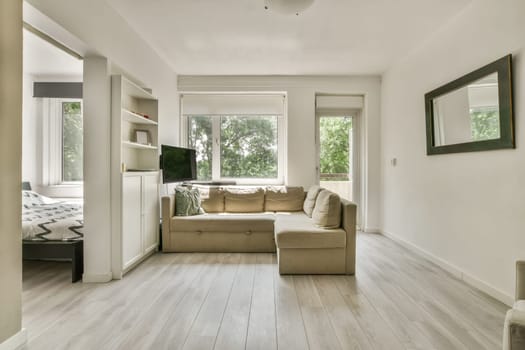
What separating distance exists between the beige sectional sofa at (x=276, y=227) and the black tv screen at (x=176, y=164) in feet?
0.99

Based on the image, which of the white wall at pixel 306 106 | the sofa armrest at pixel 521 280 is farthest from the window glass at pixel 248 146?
the sofa armrest at pixel 521 280

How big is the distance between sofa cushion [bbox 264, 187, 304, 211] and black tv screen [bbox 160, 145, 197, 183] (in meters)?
1.25

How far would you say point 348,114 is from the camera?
546 cm

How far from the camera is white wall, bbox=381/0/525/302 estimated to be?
2.39m

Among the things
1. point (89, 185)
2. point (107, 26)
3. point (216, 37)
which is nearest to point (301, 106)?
point (216, 37)

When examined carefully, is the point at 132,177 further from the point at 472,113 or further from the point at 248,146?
the point at 472,113

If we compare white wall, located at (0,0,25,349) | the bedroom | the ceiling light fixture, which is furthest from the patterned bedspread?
the ceiling light fixture

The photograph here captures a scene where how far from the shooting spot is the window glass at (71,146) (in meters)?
5.11

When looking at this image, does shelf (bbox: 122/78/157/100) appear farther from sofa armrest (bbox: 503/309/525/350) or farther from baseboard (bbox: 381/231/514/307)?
baseboard (bbox: 381/231/514/307)

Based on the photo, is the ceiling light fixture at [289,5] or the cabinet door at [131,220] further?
the cabinet door at [131,220]

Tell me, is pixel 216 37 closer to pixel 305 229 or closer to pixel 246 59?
pixel 246 59

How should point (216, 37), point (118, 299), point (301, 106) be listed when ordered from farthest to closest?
1. point (301, 106)
2. point (216, 37)
3. point (118, 299)

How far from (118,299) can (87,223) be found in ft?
2.71

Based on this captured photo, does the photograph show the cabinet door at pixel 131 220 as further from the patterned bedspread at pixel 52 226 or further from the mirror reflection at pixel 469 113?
the mirror reflection at pixel 469 113
